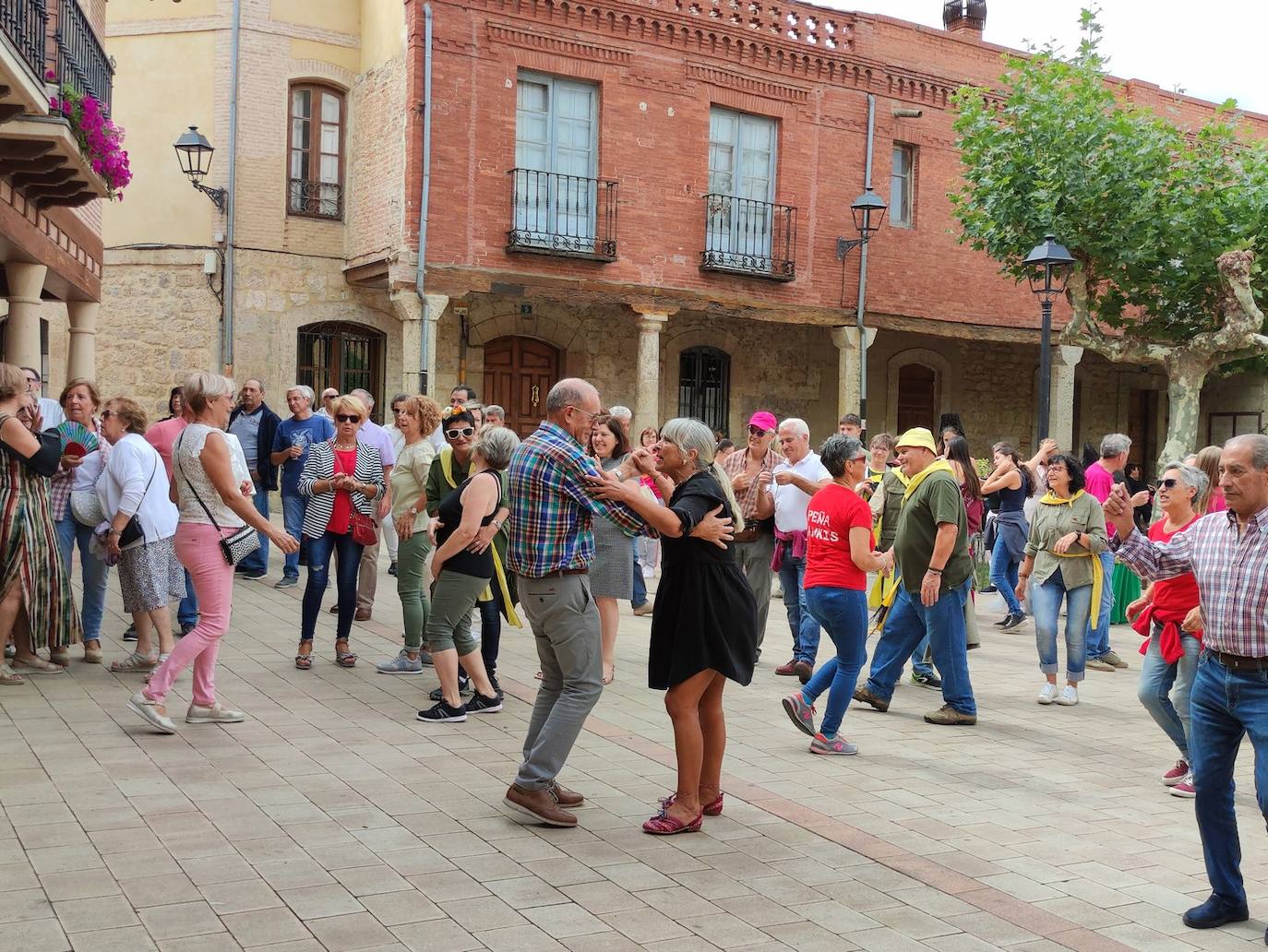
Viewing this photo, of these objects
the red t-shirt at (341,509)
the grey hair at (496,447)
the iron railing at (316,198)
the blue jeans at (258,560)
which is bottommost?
the blue jeans at (258,560)

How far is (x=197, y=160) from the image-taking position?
1838cm

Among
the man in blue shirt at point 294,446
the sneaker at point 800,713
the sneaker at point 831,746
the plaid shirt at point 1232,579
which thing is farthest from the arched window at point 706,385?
the plaid shirt at point 1232,579

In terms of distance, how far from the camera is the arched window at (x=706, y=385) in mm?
23172

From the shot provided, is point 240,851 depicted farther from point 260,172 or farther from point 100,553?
point 260,172

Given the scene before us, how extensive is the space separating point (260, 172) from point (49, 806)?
51.7 ft

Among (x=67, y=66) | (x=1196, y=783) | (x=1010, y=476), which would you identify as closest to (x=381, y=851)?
(x=1196, y=783)

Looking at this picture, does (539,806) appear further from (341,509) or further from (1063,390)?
(1063,390)

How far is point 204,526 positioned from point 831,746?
350cm

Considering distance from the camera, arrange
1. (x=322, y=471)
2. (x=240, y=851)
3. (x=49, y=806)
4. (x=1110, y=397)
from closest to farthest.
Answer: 1. (x=240, y=851)
2. (x=49, y=806)
3. (x=322, y=471)
4. (x=1110, y=397)

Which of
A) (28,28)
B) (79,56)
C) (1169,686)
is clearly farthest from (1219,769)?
(79,56)

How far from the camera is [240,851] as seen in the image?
4.88 metres

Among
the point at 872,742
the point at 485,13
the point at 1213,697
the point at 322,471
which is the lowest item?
the point at 872,742

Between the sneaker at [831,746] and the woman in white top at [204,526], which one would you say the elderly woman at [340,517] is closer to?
the woman in white top at [204,526]

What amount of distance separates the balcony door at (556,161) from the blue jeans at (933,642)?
497 inches
